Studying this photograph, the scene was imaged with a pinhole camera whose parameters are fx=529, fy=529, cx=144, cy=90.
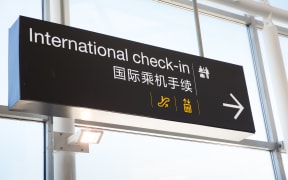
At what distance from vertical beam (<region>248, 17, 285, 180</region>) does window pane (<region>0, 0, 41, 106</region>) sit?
3269mm

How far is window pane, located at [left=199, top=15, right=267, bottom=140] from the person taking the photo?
716 centimetres

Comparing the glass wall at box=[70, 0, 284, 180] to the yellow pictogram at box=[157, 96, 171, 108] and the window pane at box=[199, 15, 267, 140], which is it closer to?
the window pane at box=[199, 15, 267, 140]

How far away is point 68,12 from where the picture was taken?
5824 mm

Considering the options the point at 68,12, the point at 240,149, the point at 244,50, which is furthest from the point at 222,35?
the point at 68,12

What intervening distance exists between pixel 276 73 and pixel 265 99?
41cm

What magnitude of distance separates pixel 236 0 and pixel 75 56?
12.9 ft

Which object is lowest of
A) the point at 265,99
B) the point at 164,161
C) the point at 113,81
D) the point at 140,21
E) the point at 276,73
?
the point at 164,161

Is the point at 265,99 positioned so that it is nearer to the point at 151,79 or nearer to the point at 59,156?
the point at 59,156

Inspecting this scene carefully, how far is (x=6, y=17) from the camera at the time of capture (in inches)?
220

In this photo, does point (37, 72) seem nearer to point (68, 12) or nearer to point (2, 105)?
point (2, 105)

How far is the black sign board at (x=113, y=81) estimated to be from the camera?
361cm

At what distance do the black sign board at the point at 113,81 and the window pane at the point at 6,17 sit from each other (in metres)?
1.51

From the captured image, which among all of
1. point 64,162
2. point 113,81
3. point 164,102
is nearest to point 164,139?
point 64,162

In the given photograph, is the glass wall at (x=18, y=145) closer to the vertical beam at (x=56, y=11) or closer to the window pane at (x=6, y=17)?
the window pane at (x=6, y=17)
